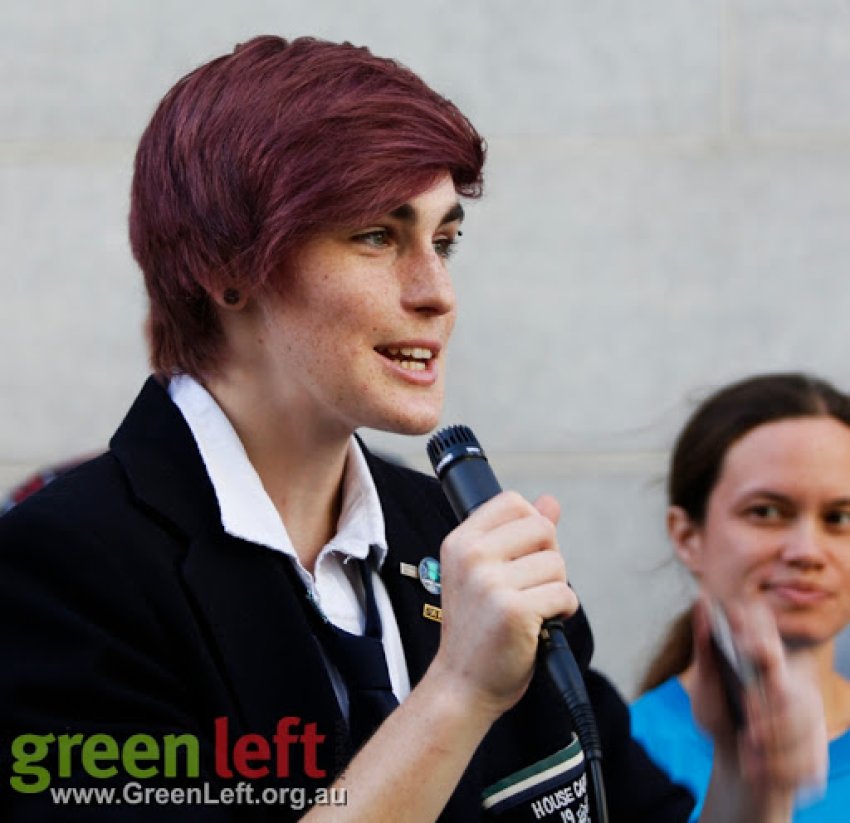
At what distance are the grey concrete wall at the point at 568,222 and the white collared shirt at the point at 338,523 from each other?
1.84 meters

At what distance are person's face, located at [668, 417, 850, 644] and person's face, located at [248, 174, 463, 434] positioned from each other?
0.95 metres

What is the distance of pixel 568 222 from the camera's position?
13.2 feet

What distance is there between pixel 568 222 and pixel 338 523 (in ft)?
6.64

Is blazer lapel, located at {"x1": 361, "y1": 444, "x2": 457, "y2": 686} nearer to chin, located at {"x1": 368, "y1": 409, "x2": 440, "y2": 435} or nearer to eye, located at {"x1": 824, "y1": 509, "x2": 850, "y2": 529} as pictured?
chin, located at {"x1": 368, "y1": 409, "x2": 440, "y2": 435}

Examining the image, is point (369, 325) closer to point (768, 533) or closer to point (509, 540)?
point (509, 540)

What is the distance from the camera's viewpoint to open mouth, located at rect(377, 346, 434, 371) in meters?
2.03

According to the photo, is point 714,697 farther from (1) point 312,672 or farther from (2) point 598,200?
(2) point 598,200

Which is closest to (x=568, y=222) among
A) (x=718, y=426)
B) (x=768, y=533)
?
(x=718, y=426)

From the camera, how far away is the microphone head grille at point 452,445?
183cm

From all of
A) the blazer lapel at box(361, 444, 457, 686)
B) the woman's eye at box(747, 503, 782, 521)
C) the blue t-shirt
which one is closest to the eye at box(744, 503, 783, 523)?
the woman's eye at box(747, 503, 782, 521)

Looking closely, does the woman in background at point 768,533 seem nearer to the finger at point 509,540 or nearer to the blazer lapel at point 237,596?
the blazer lapel at point 237,596

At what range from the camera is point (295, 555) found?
6.71ft

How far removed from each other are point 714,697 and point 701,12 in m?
2.45

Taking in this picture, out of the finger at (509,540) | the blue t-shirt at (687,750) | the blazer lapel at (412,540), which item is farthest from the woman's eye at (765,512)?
the finger at (509,540)
